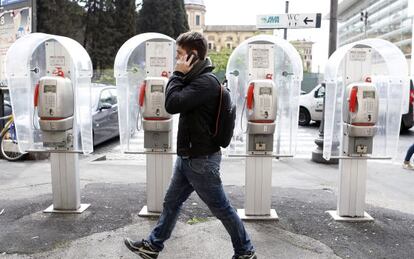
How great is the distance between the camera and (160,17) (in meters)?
45.9

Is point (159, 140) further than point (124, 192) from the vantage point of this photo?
No

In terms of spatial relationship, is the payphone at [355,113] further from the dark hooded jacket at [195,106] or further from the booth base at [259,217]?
the dark hooded jacket at [195,106]

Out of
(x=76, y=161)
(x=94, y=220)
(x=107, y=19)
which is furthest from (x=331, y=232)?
(x=107, y=19)

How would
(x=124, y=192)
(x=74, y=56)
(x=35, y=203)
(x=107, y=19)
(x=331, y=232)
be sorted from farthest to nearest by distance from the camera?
(x=107, y=19) → (x=124, y=192) → (x=35, y=203) → (x=74, y=56) → (x=331, y=232)

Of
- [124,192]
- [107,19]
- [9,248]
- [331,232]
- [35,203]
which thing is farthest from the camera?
[107,19]

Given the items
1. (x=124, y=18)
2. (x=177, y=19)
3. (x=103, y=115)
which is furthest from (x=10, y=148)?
(x=177, y=19)

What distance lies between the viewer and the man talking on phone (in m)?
3.34

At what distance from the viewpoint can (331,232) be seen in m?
4.52

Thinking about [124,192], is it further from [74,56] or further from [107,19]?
[107,19]

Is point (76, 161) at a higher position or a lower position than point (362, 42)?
lower

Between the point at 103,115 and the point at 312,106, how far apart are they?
298 inches

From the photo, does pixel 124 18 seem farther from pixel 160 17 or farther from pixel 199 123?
pixel 199 123

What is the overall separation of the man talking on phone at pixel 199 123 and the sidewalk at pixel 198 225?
56 cm

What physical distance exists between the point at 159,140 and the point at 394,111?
2515 mm
